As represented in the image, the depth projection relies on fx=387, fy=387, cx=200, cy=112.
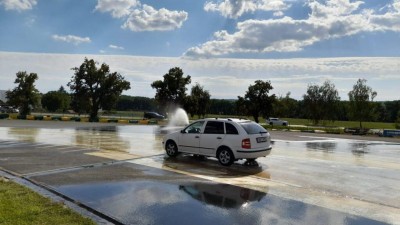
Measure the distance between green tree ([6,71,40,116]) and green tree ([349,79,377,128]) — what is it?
49345 mm

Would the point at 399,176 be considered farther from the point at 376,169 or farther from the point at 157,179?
the point at 157,179

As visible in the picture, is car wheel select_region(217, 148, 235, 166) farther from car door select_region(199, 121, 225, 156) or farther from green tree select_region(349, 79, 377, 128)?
green tree select_region(349, 79, 377, 128)

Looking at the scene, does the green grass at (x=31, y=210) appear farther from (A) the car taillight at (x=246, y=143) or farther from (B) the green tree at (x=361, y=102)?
(B) the green tree at (x=361, y=102)

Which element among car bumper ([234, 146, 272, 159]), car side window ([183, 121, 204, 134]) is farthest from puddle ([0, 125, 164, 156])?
car bumper ([234, 146, 272, 159])

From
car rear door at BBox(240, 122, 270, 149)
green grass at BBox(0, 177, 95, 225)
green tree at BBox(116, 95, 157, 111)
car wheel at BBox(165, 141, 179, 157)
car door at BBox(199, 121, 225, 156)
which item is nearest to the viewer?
green grass at BBox(0, 177, 95, 225)

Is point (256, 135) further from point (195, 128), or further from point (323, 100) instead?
point (323, 100)

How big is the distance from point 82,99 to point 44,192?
167ft

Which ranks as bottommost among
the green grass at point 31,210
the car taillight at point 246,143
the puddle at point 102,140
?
the green grass at point 31,210

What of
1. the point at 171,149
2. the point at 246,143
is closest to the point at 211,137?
Answer: the point at 246,143

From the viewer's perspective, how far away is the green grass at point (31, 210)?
20.7 ft

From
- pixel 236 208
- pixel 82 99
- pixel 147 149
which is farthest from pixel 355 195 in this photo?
pixel 82 99

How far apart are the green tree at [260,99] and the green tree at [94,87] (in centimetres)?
2000

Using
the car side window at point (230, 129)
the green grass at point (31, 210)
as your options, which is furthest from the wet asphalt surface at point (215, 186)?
the car side window at point (230, 129)

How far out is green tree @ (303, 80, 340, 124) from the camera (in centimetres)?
6350
